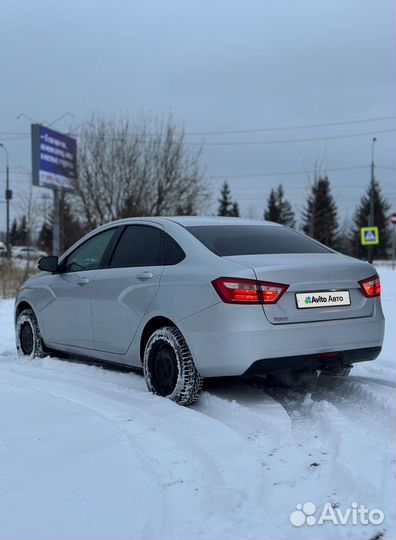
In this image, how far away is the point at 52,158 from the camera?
2423 centimetres

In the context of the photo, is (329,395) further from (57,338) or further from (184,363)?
(57,338)

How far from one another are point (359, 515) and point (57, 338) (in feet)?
13.2

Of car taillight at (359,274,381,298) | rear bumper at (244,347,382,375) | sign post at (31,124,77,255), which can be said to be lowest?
rear bumper at (244,347,382,375)

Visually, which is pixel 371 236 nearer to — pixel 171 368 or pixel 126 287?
pixel 126 287

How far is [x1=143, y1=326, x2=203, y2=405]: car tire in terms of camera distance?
425cm

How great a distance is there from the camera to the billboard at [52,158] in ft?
77.9

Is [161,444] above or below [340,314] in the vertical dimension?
below

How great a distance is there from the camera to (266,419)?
3.94 meters

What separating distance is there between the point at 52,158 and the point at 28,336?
61.9ft

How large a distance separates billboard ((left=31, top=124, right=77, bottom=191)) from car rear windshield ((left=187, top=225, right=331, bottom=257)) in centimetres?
2003

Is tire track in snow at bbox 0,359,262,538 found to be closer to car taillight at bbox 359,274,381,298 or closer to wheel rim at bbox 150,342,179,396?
wheel rim at bbox 150,342,179,396

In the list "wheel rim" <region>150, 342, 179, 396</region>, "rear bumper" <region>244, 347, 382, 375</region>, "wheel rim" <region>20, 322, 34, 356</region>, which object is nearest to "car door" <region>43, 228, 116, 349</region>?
"wheel rim" <region>20, 322, 34, 356</region>

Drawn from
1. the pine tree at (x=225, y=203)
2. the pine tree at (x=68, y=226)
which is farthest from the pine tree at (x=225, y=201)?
the pine tree at (x=68, y=226)

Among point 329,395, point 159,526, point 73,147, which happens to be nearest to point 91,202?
point 73,147
